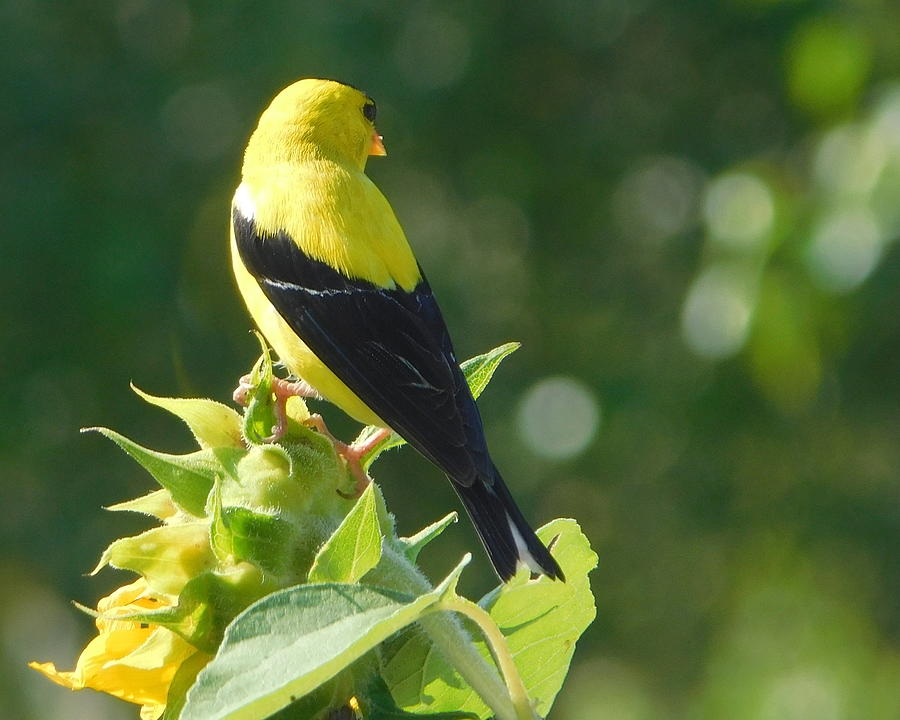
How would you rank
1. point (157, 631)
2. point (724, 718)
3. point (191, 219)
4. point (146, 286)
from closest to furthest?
point (157, 631)
point (724, 718)
point (146, 286)
point (191, 219)

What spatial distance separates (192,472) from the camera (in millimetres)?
1129

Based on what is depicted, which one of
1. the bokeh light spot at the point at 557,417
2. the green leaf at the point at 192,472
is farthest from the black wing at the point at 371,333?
the bokeh light spot at the point at 557,417

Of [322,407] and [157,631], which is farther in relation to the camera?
[322,407]

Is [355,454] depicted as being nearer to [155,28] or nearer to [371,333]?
[371,333]

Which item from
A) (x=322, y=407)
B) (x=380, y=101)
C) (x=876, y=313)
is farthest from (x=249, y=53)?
(x=876, y=313)

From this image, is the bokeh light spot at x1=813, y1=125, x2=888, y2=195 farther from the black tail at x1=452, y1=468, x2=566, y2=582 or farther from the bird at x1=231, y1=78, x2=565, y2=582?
the black tail at x1=452, y1=468, x2=566, y2=582

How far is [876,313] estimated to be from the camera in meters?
4.63

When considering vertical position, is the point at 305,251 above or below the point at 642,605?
above

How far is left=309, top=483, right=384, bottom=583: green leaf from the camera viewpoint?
967mm

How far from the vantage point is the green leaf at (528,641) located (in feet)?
3.61

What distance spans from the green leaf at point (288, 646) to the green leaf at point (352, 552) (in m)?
0.05

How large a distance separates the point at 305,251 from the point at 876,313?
2941 mm

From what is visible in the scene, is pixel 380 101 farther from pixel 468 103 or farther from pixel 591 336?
pixel 591 336

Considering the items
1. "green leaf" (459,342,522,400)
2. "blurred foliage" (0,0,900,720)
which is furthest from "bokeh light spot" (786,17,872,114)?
"green leaf" (459,342,522,400)
